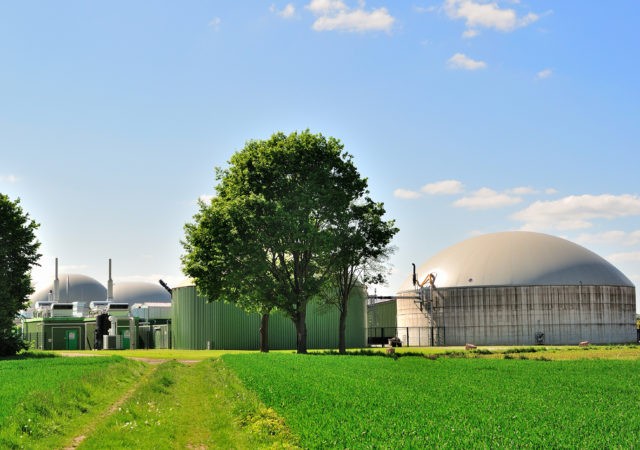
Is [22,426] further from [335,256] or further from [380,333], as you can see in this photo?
[380,333]

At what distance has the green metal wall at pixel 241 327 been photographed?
86688 mm

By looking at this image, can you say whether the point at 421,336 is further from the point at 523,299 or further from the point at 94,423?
the point at 94,423

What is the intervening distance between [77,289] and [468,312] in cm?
11109

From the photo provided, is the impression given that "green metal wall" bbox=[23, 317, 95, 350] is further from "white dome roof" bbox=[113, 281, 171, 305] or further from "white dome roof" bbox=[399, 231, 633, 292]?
"white dome roof" bbox=[113, 281, 171, 305]

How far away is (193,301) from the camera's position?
297ft

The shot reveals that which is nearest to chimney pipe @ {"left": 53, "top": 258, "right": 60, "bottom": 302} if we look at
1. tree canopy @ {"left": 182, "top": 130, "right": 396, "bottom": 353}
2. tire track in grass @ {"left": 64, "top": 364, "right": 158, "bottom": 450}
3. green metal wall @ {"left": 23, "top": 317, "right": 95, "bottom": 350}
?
green metal wall @ {"left": 23, "top": 317, "right": 95, "bottom": 350}

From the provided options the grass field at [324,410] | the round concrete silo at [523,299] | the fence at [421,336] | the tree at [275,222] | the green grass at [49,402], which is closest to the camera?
the grass field at [324,410]

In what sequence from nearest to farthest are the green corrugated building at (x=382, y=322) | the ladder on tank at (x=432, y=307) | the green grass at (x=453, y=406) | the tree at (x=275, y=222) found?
the green grass at (x=453, y=406), the tree at (x=275, y=222), the ladder on tank at (x=432, y=307), the green corrugated building at (x=382, y=322)

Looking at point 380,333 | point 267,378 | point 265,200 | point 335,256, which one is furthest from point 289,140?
point 380,333

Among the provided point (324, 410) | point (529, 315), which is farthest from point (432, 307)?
point (324, 410)

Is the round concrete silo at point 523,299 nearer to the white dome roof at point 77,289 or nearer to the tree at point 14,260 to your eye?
the tree at point 14,260

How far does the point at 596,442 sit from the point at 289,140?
160 ft

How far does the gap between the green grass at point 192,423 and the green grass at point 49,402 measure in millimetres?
1188

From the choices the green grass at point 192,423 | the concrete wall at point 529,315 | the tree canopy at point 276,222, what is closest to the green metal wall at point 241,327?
the concrete wall at point 529,315
